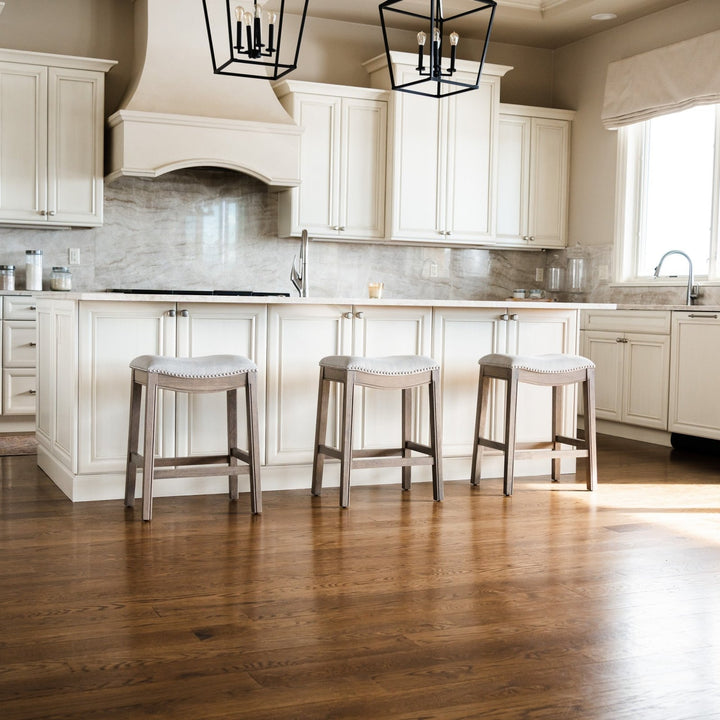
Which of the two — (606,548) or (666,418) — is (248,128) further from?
(606,548)

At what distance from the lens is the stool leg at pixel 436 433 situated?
4.07m

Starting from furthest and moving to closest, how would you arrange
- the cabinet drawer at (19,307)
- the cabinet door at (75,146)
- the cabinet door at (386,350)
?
the cabinet door at (75,146) < the cabinet drawer at (19,307) < the cabinet door at (386,350)

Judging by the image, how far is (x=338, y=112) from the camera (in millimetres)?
6285

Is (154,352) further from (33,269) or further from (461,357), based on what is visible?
(33,269)

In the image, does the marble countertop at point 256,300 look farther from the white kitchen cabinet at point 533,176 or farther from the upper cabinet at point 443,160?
the white kitchen cabinet at point 533,176

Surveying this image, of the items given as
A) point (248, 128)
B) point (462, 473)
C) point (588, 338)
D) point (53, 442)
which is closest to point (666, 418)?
point (588, 338)

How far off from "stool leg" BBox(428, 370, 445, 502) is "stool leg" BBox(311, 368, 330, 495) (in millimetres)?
455

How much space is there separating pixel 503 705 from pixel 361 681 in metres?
0.32

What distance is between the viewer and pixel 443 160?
21.5 ft

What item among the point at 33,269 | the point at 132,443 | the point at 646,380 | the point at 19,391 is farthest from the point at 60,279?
the point at 646,380

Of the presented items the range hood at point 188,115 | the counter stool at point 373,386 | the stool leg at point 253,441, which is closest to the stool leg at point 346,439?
the counter stool at point 373,386

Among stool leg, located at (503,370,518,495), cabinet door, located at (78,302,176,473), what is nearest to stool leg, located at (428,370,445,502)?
stool leg, located at (503,370,518,495)

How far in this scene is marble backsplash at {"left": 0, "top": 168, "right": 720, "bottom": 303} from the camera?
6.07m

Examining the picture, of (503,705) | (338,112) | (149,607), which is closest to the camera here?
(503,705)
